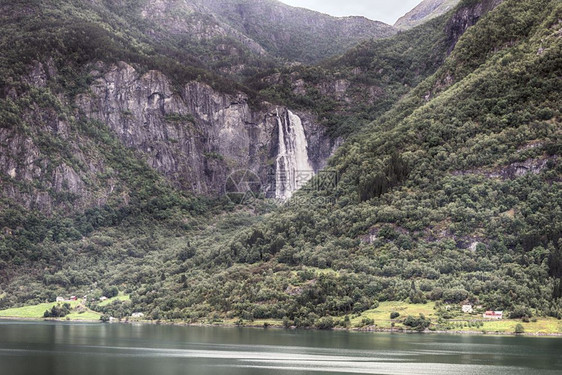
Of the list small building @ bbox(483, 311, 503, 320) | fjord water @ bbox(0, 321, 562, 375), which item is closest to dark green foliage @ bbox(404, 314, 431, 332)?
fjord water @ bbox(0, 321, 562, 375)

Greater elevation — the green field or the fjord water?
the green field

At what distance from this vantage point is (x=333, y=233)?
199125 mm

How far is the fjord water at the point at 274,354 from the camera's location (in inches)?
3536

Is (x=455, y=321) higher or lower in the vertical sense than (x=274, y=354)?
higher

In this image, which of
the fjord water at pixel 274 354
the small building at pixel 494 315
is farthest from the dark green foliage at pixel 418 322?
the small building at pixel 494 315

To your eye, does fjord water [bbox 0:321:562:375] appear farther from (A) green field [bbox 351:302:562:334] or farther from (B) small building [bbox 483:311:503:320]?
(B) small building [bbox 483:311:503:320]

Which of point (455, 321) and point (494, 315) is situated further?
point (455, 321)

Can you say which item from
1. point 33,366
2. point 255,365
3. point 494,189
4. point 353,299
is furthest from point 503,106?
point 33,366

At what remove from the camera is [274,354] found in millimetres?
107812

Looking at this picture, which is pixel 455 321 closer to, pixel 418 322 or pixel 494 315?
pixel 418 322

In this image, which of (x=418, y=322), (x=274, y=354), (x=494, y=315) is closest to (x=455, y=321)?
(x=418, y=322)

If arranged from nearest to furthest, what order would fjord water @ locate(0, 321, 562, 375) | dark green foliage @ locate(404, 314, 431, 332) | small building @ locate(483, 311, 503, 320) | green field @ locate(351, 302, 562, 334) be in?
fjord water @ locate(0, 321, 562, 375) < green field @ locate(351, 302, 562, 334) < small building @ locate(483, 311, 503, 320) < dark green foliage @ locate(404, 314, 431, 332)

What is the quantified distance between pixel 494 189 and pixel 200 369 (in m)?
108

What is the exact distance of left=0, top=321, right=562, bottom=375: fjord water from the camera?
89.8 meters
